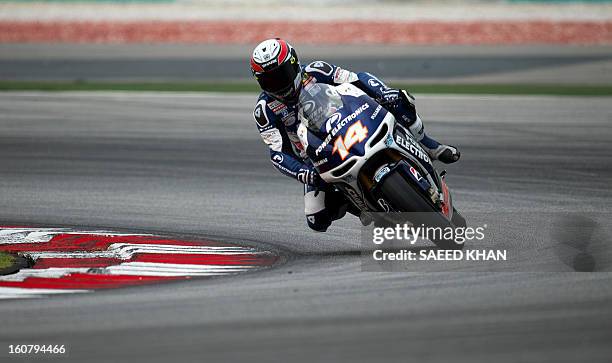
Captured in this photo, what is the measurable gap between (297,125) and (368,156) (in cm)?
89

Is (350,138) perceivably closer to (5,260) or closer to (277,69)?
(277,69)

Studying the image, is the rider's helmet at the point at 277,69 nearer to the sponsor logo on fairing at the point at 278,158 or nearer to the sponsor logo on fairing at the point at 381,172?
the sponsor logo on fairing at the point at 278,158

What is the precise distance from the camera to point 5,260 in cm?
749

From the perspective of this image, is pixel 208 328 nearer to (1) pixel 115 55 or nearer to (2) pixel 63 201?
(2) pixel 63 201

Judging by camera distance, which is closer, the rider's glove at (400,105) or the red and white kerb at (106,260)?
the red and white kerb at (106,260)

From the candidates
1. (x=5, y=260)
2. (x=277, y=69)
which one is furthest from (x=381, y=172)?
(x=5, y=260)

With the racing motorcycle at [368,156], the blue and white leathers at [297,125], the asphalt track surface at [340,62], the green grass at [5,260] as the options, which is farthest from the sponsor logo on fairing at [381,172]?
the asphalt track surface at [340,62]

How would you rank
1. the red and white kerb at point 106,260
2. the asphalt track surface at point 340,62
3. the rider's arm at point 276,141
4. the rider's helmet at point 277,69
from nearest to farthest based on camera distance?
the red and white kerb at point 106,260 < the rider's helmet at point 277,69 < the rider's arm at point 276,141 < the asphalt track surface at point 340,62

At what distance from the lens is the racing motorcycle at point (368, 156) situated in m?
7.00

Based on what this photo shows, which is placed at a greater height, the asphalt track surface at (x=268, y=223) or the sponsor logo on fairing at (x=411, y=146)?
the sponsor logo on fairing at (x=411, y=146)

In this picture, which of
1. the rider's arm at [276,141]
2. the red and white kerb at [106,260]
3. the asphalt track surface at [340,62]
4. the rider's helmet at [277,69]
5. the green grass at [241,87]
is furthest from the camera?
the asphalt track surface at [340,62]

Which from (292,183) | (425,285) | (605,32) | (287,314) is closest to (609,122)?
(292,183)

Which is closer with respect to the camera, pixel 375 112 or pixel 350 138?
pixel 350 138

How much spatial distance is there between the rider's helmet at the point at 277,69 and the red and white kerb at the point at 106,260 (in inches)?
48.5
